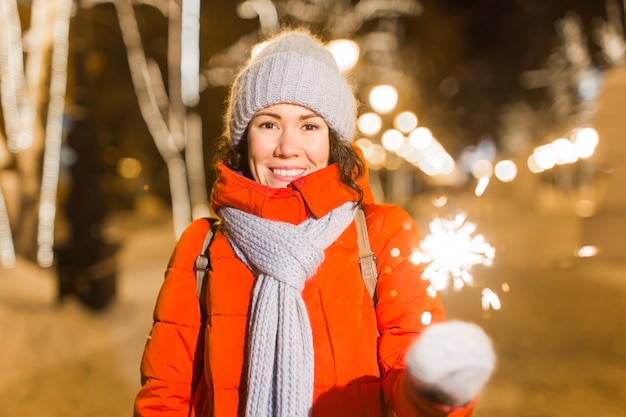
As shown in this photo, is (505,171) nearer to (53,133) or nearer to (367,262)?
(53,133)

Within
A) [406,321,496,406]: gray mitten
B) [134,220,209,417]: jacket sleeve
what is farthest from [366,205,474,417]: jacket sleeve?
[134,220,209,417]: jacket sleeve

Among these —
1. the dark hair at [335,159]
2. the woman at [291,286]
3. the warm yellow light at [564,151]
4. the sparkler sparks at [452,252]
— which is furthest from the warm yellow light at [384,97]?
the woman at [291,286]

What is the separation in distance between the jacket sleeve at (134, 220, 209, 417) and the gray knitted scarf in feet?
0.81

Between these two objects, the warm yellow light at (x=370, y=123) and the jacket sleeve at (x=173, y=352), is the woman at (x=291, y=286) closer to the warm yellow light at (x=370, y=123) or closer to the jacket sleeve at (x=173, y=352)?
the jacket sleeve at (x=173, y=352)

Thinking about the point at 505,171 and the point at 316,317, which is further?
the point at 505,171

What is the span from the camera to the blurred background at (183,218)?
189 inches

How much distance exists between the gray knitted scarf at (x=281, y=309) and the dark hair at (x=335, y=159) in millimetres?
169

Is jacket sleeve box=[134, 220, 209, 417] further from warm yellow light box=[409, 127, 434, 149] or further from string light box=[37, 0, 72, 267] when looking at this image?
warm yellow light box=[409, 127, 434, 149]

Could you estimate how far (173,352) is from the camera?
225 cm

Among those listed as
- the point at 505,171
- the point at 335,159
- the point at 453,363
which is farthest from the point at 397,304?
the point at 505,171

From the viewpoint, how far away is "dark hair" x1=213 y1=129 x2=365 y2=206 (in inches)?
93.2

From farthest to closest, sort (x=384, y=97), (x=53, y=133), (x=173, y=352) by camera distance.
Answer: (x=384, y=97)
(x=53, y=133)
(x=173, y=352)

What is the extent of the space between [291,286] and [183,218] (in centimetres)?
911

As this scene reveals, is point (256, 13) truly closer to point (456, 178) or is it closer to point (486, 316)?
point (486, 316)
